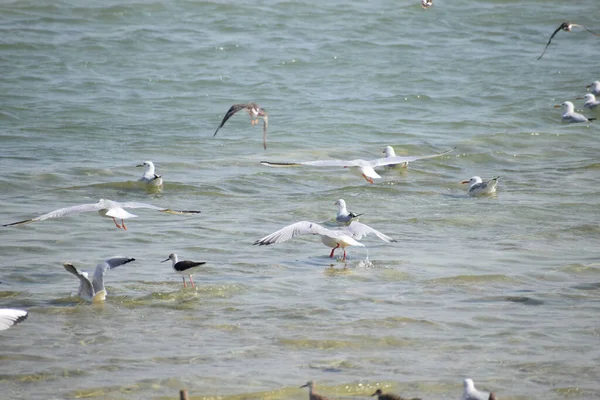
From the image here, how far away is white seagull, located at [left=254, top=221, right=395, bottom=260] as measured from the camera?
9.48 meters

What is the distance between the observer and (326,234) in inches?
384

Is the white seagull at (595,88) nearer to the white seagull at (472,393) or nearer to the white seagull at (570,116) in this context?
the white seagull at (570,116)

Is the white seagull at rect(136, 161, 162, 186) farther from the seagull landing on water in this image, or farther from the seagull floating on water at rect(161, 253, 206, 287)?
the seagull floating on water at rect(161, 253, 206, 287)

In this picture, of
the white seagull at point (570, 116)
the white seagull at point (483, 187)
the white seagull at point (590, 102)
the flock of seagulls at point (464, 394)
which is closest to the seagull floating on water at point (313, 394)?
the flock of seagulls at point (464, 394)

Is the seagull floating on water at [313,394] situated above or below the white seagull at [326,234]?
above

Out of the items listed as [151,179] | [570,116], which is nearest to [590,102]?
[570,116]

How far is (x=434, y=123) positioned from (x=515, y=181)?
507 cm

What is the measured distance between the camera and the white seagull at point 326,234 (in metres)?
9.48

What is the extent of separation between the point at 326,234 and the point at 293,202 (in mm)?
3185

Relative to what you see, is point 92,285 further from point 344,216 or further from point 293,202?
point 293,202

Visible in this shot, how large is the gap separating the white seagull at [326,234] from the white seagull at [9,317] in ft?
9.34

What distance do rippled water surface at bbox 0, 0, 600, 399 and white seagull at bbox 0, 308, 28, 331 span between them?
23 centimetres

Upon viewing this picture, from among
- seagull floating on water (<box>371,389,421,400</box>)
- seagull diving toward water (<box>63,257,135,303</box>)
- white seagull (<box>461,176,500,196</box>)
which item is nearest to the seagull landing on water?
white seagull (<box>461,176,500,196</box>)

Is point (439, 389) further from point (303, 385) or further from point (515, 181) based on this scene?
point (515, 181)
